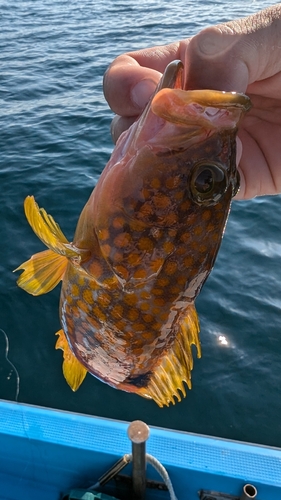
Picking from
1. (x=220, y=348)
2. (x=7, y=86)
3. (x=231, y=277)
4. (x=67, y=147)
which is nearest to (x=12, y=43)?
(x=7, y=86)

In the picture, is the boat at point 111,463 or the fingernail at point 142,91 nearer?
the fingernail at point 142,91

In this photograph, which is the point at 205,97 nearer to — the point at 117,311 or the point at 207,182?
the point at 207,182

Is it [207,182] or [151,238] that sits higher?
[207,182]

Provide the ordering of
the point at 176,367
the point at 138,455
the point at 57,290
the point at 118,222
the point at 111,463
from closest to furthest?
1. the point at 118,222
2. the point at 176,367
3. the point at 138,455
4. the point at 111,463
5. the point at 57,290

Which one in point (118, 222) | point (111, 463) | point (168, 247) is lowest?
point (111, 463)

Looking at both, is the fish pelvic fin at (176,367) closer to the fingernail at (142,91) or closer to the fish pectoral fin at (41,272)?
the fish pectoral fin at (41,272)

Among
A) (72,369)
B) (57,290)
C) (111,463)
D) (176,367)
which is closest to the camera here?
(176,367)

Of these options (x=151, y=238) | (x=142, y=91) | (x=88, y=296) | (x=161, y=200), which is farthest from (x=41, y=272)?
(x=142, y=91)

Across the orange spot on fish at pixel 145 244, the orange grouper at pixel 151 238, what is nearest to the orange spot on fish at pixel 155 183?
the orange grouper at pixel 151 238
